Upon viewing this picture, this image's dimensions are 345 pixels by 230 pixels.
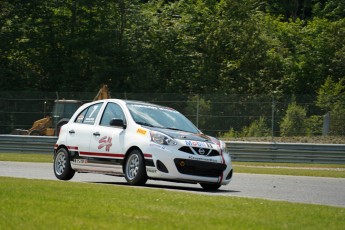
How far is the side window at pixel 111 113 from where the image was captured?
16.0 meters

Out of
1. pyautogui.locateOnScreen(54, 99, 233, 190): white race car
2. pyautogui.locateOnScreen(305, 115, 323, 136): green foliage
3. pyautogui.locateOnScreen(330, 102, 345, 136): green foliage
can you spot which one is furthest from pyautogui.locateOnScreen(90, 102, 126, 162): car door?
pyautogui.locateOnScreen(330, 102, 345, 136): green foliage

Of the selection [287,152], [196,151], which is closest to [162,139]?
[196,151]

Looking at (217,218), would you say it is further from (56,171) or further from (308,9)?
(308,9)

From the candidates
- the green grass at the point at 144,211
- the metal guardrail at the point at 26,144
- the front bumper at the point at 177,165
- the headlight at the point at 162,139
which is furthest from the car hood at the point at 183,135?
the metal guardrail at the point at 26,144

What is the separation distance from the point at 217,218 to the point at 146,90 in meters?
36.1

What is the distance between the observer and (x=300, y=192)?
15.1m

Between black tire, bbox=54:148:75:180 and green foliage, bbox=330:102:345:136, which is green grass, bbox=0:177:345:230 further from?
green foliage, bbox=330:102:345:136

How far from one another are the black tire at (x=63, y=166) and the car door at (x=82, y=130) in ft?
0.70

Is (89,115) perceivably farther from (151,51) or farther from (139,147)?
(151,51)

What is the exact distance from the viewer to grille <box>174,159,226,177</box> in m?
14.7

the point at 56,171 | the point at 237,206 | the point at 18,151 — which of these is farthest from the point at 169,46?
the point at 237,206

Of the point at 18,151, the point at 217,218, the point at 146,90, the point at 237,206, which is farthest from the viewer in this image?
the point at 146,90

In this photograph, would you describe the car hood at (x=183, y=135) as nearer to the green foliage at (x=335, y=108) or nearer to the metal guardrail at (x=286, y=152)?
the metal guardrail at (x=286, y=152)

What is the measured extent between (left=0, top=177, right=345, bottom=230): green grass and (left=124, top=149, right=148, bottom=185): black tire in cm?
220
